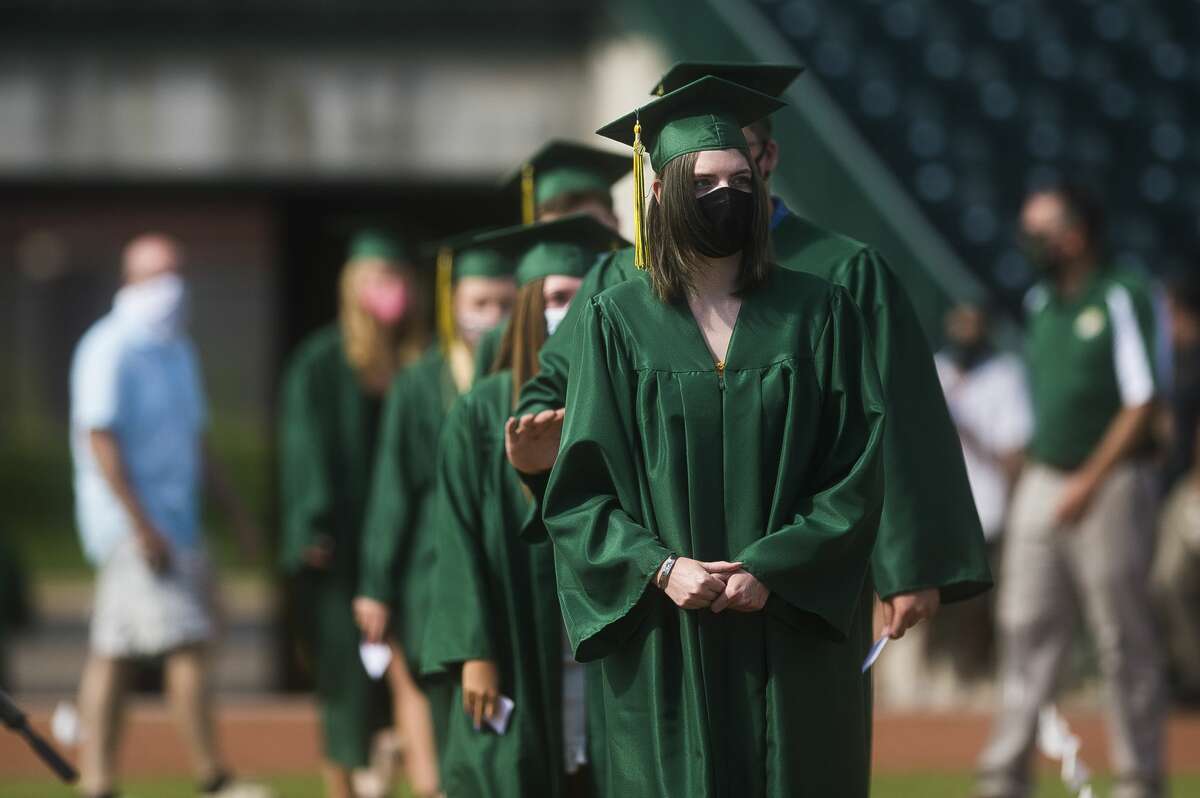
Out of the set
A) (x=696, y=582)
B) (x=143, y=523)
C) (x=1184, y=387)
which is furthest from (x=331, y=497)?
(x=1184, y=387)

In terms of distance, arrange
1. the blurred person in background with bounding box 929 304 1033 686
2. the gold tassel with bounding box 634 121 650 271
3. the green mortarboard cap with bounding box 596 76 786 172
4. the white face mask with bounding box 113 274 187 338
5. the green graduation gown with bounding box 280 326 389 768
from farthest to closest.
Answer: the blurred person in background with bounding box 929 304 1033 686 < the white face mask with bounding box 113 274 187 338 < the green graduation gown with bounding box 280 326 389 768 < the gold tassel with bounding box 634 121 650 271 < the green mortarboard cap with bounding box 596 76 786 172

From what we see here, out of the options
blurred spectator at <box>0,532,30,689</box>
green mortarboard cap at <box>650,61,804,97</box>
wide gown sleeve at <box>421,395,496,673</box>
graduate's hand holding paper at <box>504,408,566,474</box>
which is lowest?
blurred spectator at <box>0,532,30,689</box>

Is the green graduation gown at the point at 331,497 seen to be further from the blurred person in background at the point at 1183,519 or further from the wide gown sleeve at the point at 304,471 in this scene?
the blurred person in background at the point at 1183,519

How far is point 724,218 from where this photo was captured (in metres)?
3.90

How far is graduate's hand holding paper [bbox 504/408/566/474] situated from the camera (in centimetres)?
432

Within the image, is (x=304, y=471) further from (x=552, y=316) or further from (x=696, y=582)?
(x=696, y=582)

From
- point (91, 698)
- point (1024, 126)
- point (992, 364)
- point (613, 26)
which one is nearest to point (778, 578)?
point (91, 698)

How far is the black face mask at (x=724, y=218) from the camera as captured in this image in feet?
12.8

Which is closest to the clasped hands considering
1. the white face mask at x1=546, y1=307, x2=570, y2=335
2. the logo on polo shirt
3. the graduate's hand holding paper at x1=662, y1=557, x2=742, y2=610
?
the graduate's hand holding paper at x1=662, y1=557, x2=742, y2=610

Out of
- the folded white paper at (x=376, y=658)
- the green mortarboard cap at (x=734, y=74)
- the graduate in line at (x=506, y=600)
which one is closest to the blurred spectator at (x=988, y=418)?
the folded white paper at (x=376, y=658)

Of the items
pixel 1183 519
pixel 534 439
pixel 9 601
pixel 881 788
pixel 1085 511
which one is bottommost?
pixel 881 788

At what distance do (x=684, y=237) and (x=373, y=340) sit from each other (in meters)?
3.79

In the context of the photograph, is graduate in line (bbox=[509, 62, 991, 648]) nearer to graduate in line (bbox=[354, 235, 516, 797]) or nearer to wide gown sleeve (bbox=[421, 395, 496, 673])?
wide gown sleeve (bbox=[421, 395, 496, 673])

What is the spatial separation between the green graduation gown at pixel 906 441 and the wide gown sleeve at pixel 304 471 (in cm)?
305
